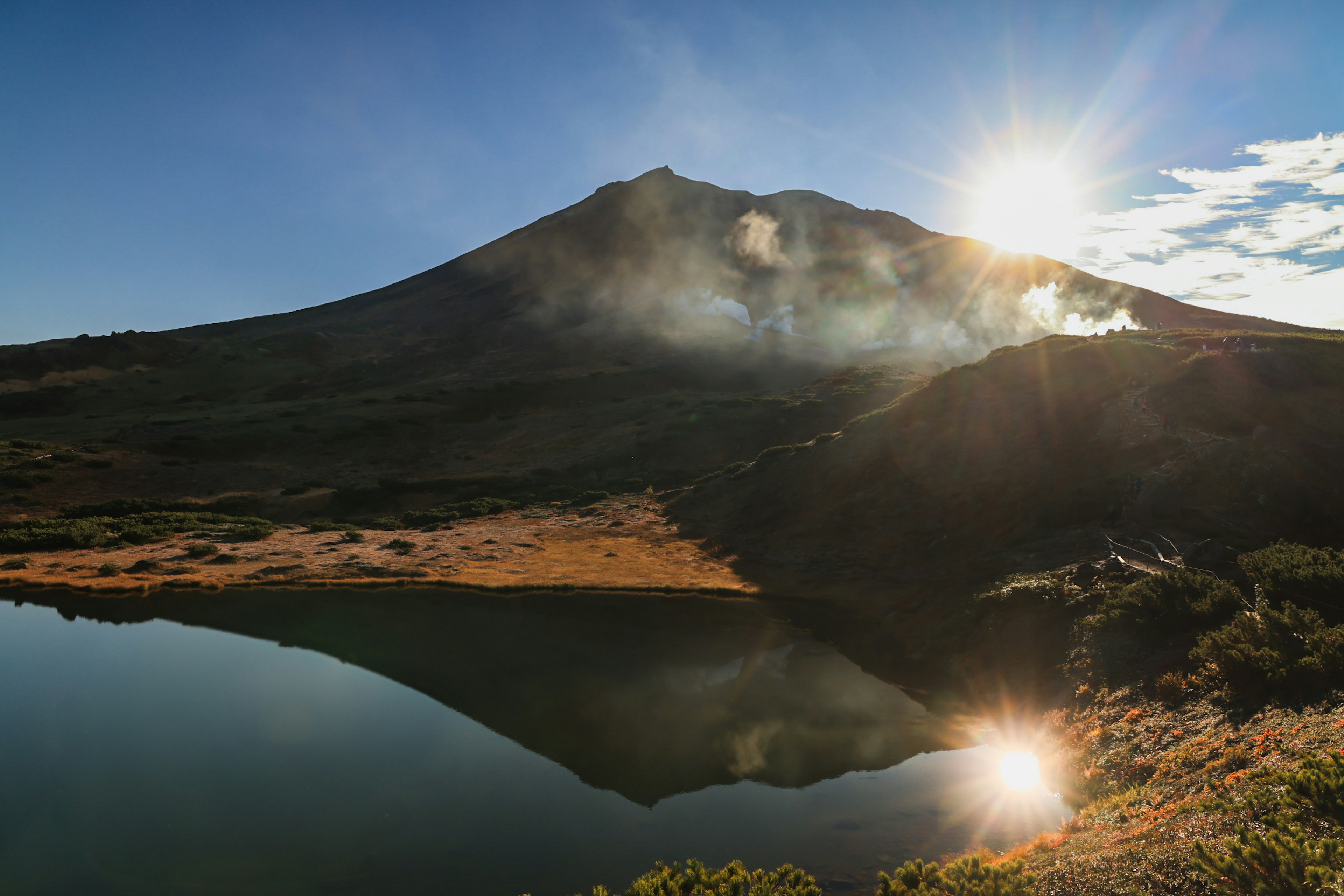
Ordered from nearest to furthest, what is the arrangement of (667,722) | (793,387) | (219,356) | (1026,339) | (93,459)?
(667,722), (93,459), (793,387), (219,356), (1026,339)

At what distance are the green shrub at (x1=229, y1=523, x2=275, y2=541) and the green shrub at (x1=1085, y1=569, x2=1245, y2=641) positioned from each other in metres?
44.5

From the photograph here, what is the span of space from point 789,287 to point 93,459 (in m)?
147

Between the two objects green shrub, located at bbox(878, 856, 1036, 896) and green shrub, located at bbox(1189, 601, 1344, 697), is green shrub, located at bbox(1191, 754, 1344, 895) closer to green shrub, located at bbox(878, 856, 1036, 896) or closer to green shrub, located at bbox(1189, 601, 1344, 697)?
green shrub, located at bbox(878, 856, 1036, 896)

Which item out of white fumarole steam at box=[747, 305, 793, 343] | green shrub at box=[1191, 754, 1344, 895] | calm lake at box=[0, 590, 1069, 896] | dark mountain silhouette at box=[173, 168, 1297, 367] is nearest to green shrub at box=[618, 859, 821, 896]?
calm lake at box=[0, 590, 1069, 896]

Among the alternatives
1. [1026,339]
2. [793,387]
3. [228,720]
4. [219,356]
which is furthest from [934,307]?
[228,720]

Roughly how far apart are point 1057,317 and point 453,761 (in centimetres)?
17082

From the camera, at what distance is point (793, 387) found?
106m

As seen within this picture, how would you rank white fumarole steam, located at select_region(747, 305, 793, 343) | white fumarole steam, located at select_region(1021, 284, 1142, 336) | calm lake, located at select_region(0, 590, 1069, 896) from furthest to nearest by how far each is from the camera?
white fumarole steam, located at select_region(747, 305, 793, 343), white fumarole steam, located at select_region(1021, 284, 1142, 336), calm lake, located at select_region(0, 590, 1069, 896)

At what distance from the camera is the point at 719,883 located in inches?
380

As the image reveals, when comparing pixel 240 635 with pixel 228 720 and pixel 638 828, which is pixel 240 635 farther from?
pixel 638 828

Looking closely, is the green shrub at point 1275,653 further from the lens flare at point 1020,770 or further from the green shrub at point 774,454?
the green shrub at point 774,454

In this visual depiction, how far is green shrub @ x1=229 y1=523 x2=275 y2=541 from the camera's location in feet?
132

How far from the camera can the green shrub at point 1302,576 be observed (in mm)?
15602

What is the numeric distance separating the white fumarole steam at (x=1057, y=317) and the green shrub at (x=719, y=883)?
151318mm
